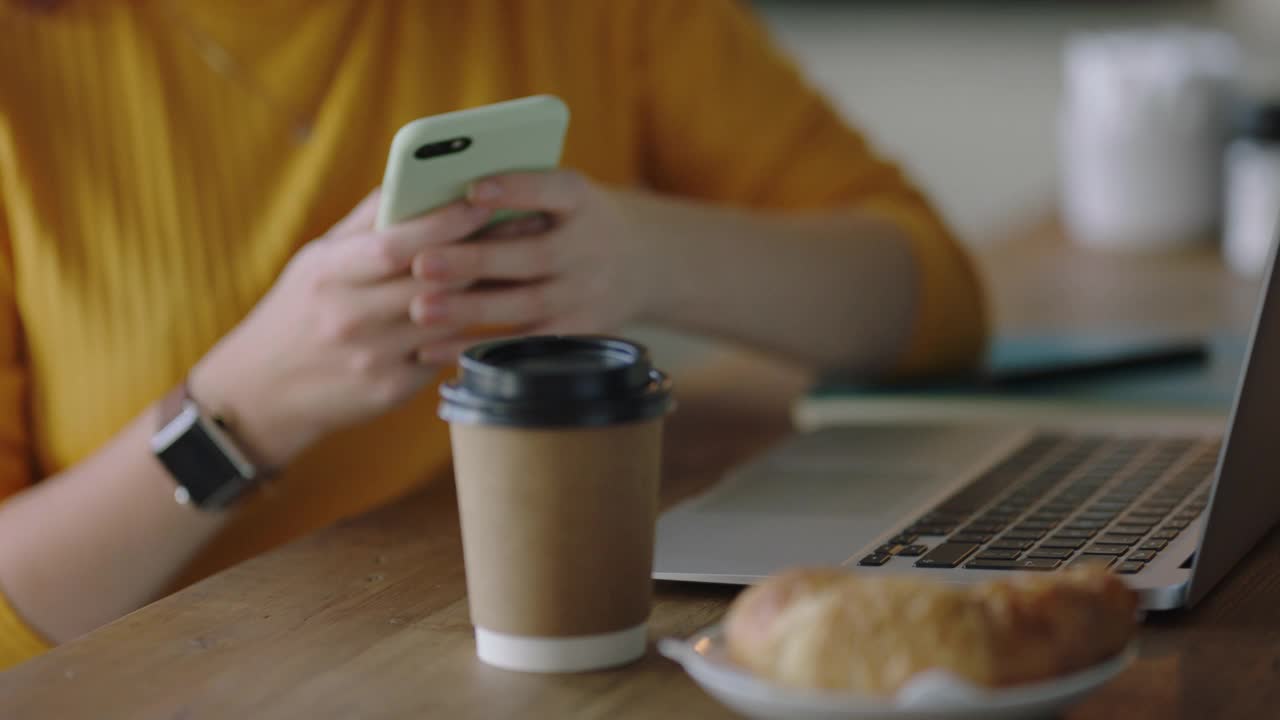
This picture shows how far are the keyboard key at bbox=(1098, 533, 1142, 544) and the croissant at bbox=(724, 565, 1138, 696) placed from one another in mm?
197

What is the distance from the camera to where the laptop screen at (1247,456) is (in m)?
0.55

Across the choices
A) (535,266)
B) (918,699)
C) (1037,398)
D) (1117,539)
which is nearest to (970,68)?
(1037,398)

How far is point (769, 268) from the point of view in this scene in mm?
1006

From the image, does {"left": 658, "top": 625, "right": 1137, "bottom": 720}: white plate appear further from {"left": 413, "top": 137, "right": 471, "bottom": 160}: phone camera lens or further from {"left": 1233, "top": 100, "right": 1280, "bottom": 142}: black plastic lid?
{"left": 1233, "top": 100, "right": 1280, "bottom": 142}: black plastic lid

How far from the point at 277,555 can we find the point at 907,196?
25.6 inches

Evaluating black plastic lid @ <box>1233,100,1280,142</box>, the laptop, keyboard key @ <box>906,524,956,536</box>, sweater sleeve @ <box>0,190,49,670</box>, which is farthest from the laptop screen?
black plastic lid @ <box>1233,100,1280,142</box>

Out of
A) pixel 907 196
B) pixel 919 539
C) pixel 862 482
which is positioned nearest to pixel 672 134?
pixel 907 196

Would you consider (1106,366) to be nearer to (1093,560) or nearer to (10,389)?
(1093,560)

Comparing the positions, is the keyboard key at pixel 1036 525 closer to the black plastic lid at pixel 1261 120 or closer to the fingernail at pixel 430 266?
the fingernail at pixel 430 266

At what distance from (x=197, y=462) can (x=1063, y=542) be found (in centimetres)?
42

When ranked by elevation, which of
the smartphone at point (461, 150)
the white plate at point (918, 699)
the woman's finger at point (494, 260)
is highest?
the smartphone at point (461, 150)

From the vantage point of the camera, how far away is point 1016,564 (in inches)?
23.5

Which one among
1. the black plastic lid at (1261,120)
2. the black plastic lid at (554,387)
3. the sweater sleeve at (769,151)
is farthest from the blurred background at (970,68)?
the black plastic lid at (554,387)

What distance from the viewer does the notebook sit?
99 cm
